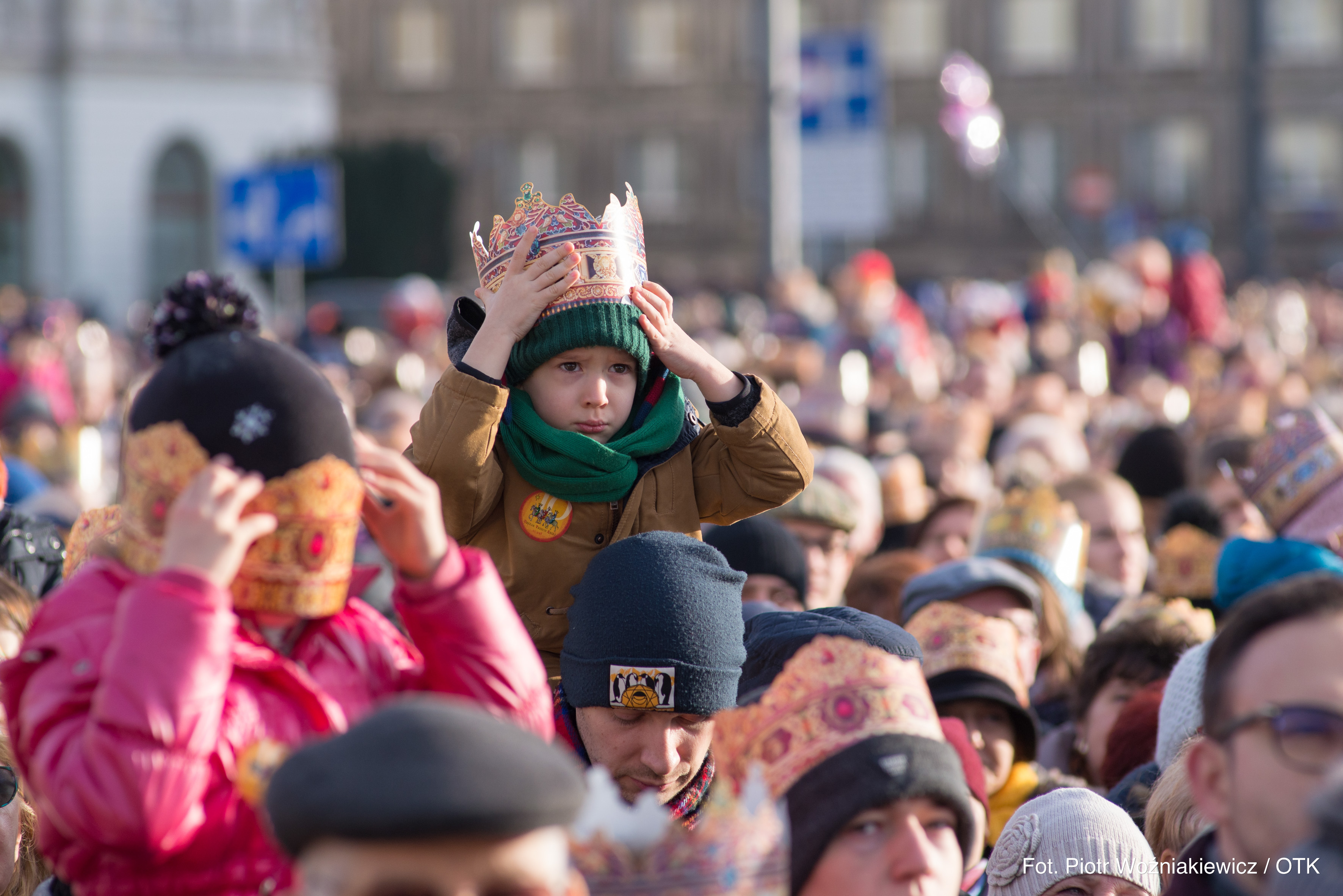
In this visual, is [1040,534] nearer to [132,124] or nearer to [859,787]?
[859,787]

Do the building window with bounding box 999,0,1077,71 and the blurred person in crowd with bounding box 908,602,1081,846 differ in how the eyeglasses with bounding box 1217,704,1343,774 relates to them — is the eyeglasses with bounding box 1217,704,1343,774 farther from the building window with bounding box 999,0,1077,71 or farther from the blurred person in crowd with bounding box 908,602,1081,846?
the building window with bounding box 999,0,1077,71

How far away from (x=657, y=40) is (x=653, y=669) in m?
50.1

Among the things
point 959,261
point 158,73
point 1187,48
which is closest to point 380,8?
point 158,73

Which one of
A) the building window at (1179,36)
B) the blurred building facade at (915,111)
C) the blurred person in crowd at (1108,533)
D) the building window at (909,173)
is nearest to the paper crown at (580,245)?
the blurred person in crowd at (1108,533)

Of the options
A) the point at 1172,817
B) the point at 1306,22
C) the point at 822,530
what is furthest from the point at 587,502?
the point at 1306,22

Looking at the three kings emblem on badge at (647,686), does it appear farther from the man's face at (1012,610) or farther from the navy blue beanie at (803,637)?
the man's face at (1012,610)

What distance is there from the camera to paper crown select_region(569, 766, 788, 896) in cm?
220

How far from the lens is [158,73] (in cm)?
3991

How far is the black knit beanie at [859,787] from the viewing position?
2611mm

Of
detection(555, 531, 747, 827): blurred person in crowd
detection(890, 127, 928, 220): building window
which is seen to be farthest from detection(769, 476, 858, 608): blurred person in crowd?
detection(890, 127, 928, 220): building window

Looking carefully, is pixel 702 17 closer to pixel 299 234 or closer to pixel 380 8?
pixel 380 8

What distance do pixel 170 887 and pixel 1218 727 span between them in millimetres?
1340

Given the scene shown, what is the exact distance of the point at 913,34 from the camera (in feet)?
168

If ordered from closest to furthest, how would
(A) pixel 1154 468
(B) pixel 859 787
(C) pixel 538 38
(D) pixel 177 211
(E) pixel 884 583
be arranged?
(B) pixel 859 787, (E) pixel 884 583, (A) pixel 1154 468, (D) pixel 177 211, (C) pixel 538 38
